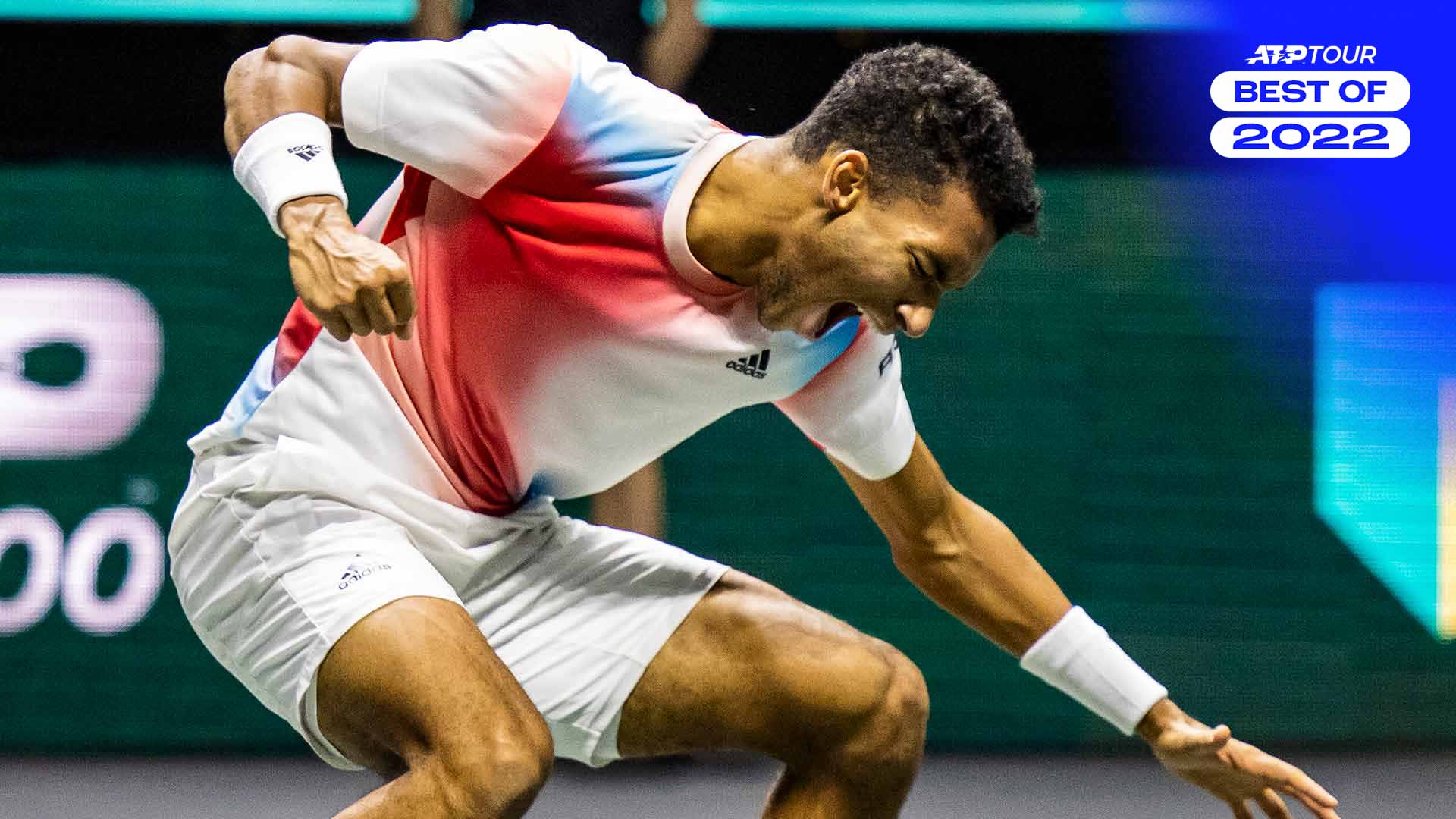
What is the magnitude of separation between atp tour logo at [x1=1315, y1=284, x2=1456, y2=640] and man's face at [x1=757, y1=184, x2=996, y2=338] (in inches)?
93.4

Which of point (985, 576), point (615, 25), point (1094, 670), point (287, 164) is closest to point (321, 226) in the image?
point (287, 164)

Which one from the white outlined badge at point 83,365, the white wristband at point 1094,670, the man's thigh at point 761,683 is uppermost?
the man's thigh at point 761,683

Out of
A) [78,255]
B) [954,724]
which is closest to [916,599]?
[954,724]

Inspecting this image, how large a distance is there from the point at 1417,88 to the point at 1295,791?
2508 mm

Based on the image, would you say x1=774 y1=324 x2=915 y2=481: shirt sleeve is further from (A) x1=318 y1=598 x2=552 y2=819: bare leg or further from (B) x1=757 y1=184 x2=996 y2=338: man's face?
(A) x1=318 y1=598 x2=552 y2=819: bare leg

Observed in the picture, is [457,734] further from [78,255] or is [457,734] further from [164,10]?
[164,10]

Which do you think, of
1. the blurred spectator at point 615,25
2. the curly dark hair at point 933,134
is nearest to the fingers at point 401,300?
the curly dark hair at point 933,134

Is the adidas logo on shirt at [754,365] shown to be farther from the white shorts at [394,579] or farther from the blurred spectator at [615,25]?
the blurred spectator at [615,25]

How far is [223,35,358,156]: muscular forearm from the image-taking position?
2.04 meters

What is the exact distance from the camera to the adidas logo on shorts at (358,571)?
2068mm

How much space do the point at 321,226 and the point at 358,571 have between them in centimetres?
42

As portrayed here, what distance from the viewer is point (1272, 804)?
2.37 metres

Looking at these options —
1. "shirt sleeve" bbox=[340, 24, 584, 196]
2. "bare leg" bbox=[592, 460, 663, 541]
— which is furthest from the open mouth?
"bare leg" bbox=[592, 460, 663, 541]

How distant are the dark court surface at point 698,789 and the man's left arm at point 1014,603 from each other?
3.77 feet
